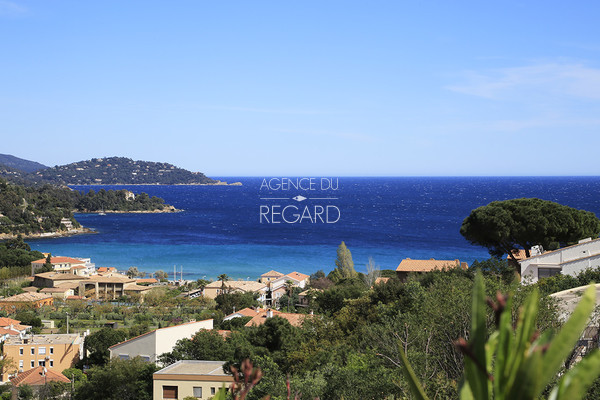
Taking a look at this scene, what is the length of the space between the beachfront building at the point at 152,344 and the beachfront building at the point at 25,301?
51.4ft

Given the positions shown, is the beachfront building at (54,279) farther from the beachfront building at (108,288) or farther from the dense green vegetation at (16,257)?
the dense green vegetation at (16,257)

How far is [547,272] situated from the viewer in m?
20.1

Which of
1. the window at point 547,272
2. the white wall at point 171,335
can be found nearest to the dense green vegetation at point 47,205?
the white wall at point 171,335

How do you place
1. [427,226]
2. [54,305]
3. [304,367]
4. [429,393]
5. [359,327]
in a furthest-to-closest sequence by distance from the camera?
1. [427,226]
2. [54,305]
3. [359,327]
4. [304,367]
5. [429,393]

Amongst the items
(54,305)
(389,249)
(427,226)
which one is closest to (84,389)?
(54,305)

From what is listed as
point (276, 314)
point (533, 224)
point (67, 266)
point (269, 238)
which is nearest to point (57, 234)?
point (269, 238)

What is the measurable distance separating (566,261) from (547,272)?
0.76 metres

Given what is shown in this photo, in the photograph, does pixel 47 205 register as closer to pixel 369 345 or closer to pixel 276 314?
pixel 276 314

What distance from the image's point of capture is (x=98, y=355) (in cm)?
2397

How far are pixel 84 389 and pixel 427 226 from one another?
67553mm

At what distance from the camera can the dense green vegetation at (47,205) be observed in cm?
8838

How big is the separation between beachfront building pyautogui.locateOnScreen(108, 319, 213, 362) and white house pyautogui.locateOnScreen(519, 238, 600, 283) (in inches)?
498

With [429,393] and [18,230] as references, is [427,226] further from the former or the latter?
[429,393]

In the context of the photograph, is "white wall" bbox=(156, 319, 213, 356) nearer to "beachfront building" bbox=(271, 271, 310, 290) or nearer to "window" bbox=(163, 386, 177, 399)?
"window" bbox=(163, 386, 177, 399)
